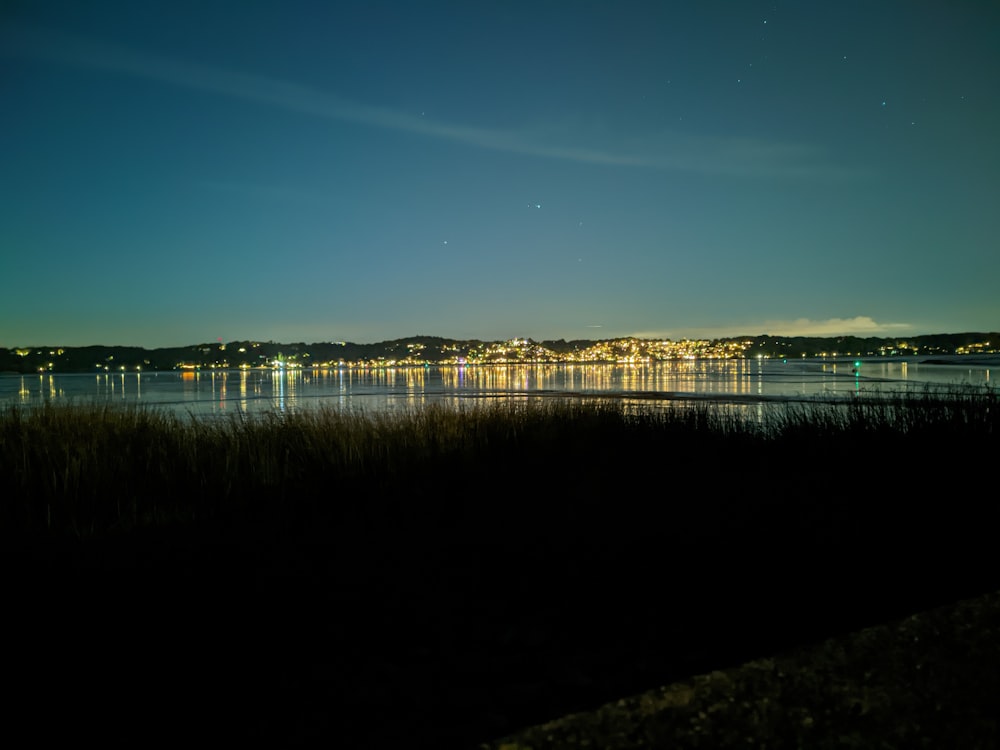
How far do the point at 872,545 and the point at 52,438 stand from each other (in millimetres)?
11634

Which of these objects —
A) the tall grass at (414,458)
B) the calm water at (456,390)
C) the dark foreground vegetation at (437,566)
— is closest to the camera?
the dark foreground vegetation at (437,566)

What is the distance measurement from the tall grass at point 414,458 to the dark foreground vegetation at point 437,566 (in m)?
0.07

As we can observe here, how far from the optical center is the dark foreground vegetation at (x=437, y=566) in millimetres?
3396

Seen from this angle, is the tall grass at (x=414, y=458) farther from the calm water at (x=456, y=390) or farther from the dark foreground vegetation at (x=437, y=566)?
the calm water at (x=456, y=390)

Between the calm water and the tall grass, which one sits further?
the calm water

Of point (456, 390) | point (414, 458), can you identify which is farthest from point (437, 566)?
point (456, 390)

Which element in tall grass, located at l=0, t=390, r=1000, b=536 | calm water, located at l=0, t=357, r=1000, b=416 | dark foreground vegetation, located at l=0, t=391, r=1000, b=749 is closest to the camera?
dark foreground vegetation, located at l=0, t=391, r=1000, b=749

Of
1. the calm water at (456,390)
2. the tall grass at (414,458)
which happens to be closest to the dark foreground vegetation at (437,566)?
the tall grass at (414,458)

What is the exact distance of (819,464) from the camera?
10367 mm

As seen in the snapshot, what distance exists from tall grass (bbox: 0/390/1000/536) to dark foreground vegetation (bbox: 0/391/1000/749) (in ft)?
0.21

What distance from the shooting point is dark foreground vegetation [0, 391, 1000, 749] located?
3396 millimetres

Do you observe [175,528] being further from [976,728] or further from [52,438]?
[976,728]

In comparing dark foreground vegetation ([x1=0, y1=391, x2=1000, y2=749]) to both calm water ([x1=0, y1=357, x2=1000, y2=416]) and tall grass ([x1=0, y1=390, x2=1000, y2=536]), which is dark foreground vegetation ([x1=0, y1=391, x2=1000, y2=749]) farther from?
calm water ([x1=0, y1=357, x2=1000, y2=416])

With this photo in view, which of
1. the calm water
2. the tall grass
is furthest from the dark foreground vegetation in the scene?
the calm water
